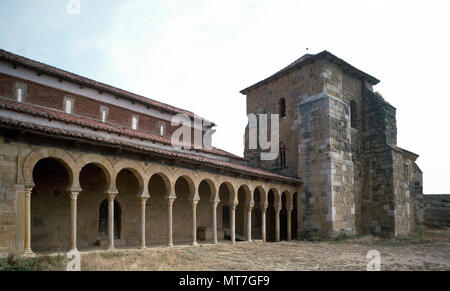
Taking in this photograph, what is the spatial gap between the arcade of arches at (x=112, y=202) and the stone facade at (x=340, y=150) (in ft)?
7.06

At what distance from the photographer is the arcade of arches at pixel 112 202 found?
12.1 metres

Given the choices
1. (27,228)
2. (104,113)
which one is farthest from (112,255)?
(104,113)

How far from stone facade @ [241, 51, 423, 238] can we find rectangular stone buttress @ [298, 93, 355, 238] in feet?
0.16

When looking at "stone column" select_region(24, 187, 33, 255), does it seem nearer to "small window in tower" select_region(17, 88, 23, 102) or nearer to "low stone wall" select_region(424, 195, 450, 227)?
"small window in tower" select_region(17, 88, 23, 102)

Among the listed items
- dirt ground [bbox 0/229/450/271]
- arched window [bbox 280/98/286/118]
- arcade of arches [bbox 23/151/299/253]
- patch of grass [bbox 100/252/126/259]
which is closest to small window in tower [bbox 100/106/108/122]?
arcade of arches [bbox 23/151/299/253]

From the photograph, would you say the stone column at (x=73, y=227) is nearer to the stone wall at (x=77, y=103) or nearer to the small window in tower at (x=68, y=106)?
the stone wall at (x=77, y=103)

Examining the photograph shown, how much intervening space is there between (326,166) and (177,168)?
9309mm

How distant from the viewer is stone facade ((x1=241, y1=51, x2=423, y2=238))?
20375 mm

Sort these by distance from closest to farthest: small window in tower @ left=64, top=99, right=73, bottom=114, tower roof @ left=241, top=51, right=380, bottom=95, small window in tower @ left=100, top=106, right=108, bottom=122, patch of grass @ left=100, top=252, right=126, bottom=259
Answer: patch of grass @ left=100, top=252, right=126, bottom=259 → small window in tower @ left=64, top=99, right=73, bottom=114 → small window in tower @ left=100, top=106, right=108, bottom=122 → tower roof @ left=241, top=51, right=380, bottom=95

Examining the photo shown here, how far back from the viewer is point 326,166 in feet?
66.4

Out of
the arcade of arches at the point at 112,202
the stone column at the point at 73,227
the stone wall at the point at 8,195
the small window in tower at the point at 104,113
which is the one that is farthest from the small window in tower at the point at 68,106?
the stone wall at the point at 8,195

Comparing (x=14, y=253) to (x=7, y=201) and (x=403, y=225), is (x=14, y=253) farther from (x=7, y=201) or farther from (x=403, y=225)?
(x=403, y=225)
